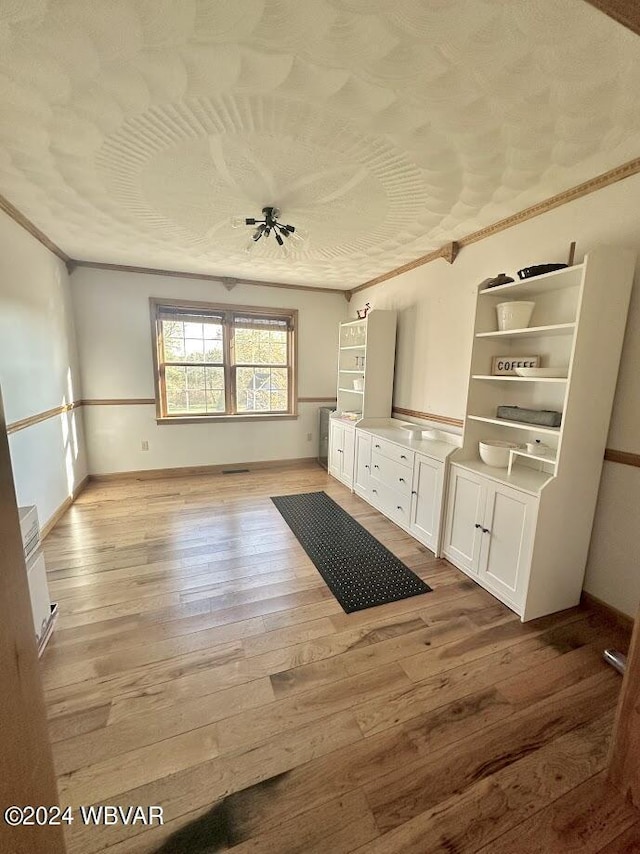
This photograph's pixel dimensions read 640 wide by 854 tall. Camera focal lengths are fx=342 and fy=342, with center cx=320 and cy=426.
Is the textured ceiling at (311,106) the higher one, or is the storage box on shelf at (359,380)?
the textured ceiling at (311,106)

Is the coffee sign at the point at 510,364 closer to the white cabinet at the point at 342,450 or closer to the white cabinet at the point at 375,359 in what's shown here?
the white cabinet at the point at 375,359

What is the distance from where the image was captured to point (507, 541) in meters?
2.10

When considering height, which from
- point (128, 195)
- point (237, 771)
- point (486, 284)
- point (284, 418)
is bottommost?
point (237, 771)

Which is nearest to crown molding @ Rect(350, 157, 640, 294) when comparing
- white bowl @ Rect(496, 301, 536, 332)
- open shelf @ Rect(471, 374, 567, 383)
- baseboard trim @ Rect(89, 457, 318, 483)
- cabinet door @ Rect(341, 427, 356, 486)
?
white bowl @ Rect(496, 301, 536, 332)

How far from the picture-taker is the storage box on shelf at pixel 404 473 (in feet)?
8.85

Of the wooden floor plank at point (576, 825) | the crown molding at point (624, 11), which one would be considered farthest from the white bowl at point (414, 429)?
the crown molding at point (624, 11)

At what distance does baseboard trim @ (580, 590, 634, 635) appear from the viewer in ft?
6.35

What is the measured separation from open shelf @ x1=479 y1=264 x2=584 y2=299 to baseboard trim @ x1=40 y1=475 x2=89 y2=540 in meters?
3.88

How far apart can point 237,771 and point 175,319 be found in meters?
4.29

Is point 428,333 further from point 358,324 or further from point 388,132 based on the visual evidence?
point 388,132

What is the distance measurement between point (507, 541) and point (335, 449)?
2.53 metres

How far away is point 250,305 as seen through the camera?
4527 mm

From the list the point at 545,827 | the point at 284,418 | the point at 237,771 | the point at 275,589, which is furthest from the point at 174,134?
the point at 284,418

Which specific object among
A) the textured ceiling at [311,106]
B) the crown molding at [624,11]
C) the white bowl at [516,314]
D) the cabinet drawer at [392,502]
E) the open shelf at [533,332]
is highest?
the textured ceiling at [311,106]
